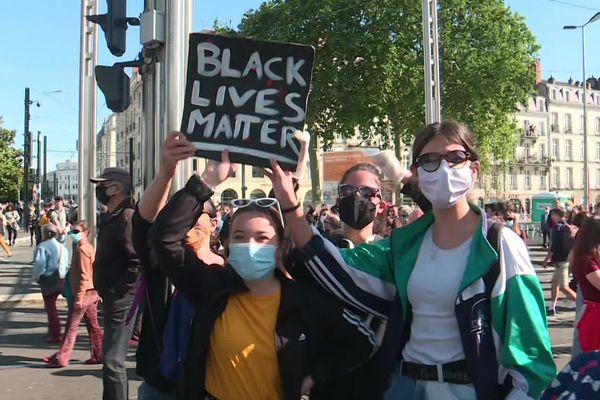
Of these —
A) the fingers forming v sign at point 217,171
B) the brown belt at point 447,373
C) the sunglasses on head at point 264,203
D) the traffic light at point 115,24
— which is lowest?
the brown belt at point 447,373

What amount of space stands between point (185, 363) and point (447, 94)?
28204 millimetres

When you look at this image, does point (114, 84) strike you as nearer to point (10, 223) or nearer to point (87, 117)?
point (87, 117)

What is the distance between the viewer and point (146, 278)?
3291 mm

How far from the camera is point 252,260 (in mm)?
2729

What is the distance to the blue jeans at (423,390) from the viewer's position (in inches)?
92.6

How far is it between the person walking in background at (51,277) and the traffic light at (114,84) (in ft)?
12.1

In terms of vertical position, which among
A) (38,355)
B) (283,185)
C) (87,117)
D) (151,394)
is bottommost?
(38,355)

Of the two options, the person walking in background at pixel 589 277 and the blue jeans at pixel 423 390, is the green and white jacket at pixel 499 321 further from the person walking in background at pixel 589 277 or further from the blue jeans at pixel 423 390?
the person walking in background at pixel 589 277

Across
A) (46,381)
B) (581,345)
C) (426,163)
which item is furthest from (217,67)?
(46,381)

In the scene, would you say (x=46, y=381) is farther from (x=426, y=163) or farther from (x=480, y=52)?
(x=480, y=52)

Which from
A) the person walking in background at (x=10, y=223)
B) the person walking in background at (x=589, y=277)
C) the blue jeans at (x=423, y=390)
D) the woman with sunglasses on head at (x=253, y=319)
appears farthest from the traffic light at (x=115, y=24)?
the person walking in background at (x=10, y=223)

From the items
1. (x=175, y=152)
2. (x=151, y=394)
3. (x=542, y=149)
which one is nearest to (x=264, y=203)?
(x=175, y=152)

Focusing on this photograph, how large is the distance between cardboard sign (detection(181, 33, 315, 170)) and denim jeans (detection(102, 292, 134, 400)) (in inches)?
95.4

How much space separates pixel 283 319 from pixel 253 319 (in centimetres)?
13
